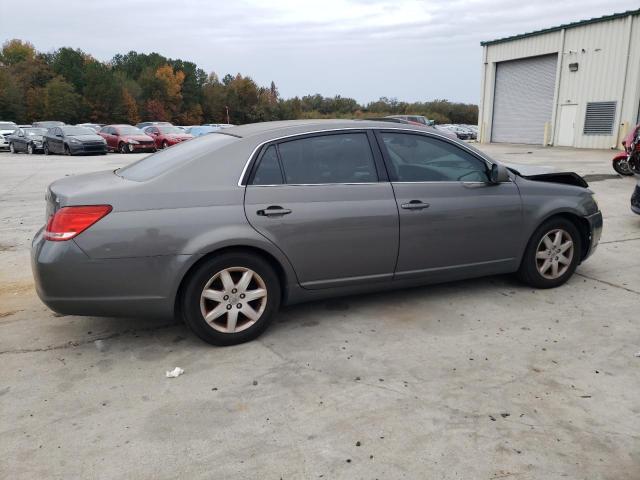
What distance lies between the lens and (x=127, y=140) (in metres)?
26.9

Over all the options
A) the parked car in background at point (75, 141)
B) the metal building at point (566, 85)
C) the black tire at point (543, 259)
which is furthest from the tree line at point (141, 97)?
the black tire at point (543, 259)

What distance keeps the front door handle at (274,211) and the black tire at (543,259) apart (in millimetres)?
2359

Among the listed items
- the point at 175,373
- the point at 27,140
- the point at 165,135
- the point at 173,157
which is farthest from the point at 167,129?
the point at 175,373

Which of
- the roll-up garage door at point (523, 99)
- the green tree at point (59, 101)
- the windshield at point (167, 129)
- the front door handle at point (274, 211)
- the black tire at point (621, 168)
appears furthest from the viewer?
the green tree at point (59, 101)

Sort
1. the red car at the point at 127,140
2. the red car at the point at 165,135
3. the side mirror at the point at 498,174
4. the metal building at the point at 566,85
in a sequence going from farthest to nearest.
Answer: the red car at the point at 165,135, the red car at the point at 127,140, the metal building at the point at 566,85, the side mirror at the point at 498,174

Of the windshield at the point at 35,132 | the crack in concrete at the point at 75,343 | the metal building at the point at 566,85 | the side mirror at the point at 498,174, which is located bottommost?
the crack in concrete at the point at 75,343

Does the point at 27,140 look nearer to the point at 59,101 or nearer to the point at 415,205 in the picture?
the point at 415,205

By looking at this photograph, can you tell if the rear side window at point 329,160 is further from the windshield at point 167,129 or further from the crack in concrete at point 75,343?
the windshield at point 167,129

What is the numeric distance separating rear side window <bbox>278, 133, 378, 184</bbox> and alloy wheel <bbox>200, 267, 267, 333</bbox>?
799 mm

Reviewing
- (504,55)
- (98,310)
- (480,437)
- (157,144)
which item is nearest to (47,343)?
(98,310)

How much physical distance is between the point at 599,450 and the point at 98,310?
3.07 meters

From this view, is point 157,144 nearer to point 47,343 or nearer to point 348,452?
point 47,343

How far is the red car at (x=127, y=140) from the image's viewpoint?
88.0 feet

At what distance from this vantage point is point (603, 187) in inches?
464
